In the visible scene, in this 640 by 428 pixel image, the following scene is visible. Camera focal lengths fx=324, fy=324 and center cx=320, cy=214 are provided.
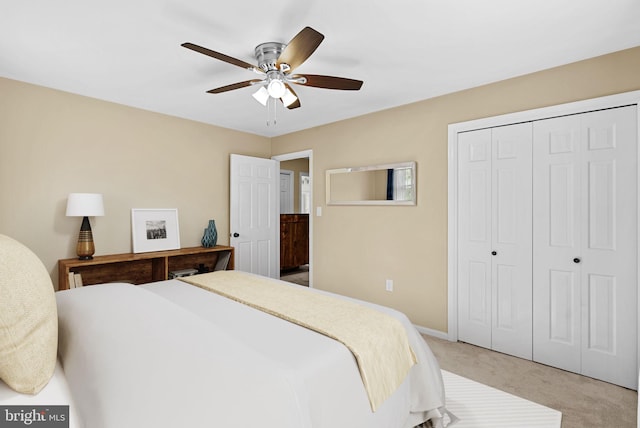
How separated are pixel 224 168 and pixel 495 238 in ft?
11.0

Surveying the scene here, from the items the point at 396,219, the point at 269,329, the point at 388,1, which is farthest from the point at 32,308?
the point at 396,219

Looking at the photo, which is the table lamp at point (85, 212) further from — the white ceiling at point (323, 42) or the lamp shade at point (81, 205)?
the white ceiling at point (323, 42)

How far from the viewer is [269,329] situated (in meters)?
1.53

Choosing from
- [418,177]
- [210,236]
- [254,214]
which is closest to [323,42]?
[418,177]

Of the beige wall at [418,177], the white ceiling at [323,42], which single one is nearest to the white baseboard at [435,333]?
the beige wall at [418,177]

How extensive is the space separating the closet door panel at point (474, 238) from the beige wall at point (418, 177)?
16cm

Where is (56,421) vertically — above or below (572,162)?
below

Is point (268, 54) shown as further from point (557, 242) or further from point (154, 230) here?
point (557, 242)

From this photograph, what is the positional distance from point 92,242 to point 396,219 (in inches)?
121

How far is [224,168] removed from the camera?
173 inches

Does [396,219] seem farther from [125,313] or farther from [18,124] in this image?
[18,124]

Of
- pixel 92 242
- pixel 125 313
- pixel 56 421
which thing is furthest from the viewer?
pixel 92 242

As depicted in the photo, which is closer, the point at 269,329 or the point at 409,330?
the point at 269,329

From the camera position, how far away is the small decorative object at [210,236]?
4.04m
